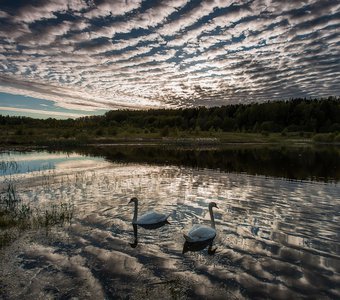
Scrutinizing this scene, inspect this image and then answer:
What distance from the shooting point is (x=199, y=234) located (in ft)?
40.0

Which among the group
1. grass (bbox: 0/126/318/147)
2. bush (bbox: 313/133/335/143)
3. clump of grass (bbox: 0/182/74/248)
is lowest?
clump of grass (bbox: 0/182/74/248)

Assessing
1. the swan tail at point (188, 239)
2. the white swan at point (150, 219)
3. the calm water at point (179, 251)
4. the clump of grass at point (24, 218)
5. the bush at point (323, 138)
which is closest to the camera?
the calm water at point (179, 251)

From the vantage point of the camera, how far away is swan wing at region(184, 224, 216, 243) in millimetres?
12008

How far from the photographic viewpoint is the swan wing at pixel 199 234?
12.0 m

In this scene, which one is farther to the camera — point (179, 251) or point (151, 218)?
point (151, 218)

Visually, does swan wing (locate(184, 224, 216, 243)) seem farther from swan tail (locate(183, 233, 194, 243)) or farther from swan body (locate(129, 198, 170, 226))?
swan body (locate(129, 198, 170, 226))

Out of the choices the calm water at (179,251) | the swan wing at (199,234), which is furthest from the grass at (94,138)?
the swan wing at (199,234)

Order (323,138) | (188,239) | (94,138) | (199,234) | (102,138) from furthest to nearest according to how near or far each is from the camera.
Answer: (323,138) < (102,138) < (94,138) < (199,234) < (188,239)

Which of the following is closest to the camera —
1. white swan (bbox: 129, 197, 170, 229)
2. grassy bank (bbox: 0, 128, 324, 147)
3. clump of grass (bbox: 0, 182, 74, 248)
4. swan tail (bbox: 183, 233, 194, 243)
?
swan tail (bbox: 183, 233, 194, 243)

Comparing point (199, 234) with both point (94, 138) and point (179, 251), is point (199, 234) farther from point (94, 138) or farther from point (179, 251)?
point (94, 138)

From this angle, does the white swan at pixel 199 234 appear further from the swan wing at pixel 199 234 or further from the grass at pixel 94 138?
the grass at pixel 94 138

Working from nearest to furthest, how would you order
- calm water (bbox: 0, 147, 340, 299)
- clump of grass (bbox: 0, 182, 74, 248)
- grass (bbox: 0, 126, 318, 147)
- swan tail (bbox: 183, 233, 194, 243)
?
calm water (bbox: 0, 147, 340, 299) < swan tail (bbox: 183, 233, 194, 243) < clump of grass (bbox: 0, 182, 74, 248) < grass (bbox: 0, 126, 318, 147)

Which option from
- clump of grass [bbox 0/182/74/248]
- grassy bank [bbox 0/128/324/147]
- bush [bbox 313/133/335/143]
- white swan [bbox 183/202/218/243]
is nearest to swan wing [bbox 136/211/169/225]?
white swan [bbox 183/202/218/243]

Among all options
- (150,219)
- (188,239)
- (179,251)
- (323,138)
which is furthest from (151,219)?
(323,138)
